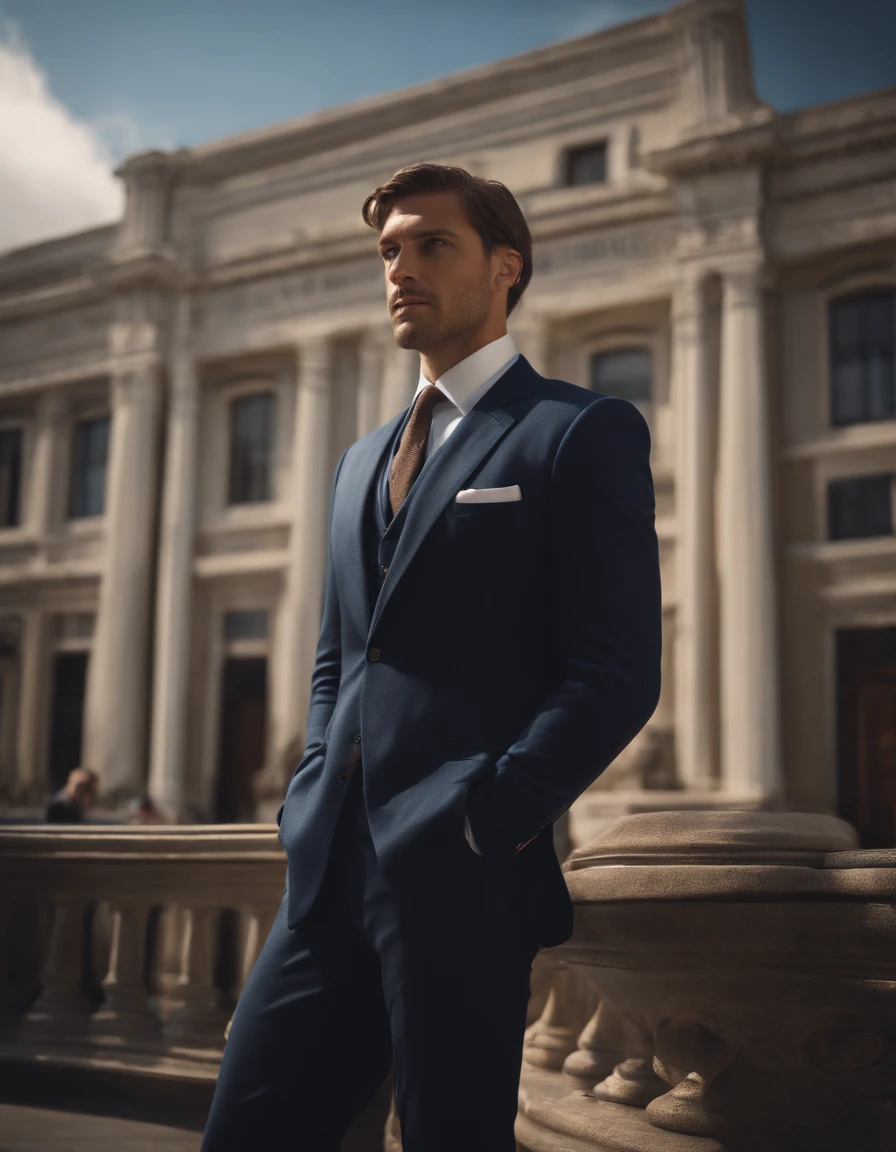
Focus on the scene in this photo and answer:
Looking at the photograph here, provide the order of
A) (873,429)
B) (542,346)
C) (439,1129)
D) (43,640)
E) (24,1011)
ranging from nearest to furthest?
(439,1129), (24,1011), (873,429), (542,346), (43,640)

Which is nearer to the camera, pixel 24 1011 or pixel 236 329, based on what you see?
pixel 24 1011

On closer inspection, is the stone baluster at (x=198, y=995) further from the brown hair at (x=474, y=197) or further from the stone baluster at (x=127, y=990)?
the brown hair at (x=474, y=197)

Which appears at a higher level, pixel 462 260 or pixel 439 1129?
pixel 462 260

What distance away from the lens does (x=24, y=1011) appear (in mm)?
4406

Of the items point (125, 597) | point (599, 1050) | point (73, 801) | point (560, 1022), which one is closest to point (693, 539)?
point (125, 597)

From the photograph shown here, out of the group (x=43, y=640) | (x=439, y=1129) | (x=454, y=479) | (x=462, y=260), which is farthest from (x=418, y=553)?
(x=43, y=640)

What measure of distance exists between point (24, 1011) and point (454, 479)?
129 inches

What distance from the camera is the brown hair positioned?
204 cm

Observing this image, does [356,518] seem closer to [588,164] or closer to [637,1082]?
[637,1082]

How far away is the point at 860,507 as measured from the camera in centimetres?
1625

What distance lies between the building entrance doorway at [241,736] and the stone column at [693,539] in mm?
6965

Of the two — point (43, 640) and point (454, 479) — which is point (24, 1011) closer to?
point (454, 479)

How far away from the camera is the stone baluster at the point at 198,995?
3.88 metres

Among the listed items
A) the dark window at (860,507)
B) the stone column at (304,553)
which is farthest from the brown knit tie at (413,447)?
the stone column at (304,553)
